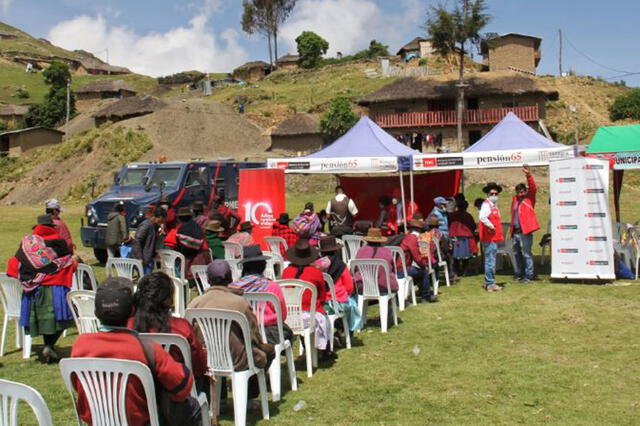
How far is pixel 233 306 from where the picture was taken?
510 centimetres

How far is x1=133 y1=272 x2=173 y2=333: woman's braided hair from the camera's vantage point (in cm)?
410

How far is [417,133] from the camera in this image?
4672 cm

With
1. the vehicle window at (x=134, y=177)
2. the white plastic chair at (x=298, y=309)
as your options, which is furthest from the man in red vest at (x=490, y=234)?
the vehicle window at (x=134, y=177)

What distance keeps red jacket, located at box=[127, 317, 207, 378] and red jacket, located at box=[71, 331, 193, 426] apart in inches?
20.9

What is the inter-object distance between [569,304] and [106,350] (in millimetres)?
7495

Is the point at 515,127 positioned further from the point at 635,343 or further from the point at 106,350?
the point at 106,350

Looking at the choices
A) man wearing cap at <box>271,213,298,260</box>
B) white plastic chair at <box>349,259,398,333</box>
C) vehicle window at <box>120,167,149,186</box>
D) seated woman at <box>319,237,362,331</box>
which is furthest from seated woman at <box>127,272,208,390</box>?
vehicle window at <box>120,167,149,186</box>

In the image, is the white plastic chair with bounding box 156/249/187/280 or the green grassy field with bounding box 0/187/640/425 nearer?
the green grassy field with bounding box 0/187/640/425

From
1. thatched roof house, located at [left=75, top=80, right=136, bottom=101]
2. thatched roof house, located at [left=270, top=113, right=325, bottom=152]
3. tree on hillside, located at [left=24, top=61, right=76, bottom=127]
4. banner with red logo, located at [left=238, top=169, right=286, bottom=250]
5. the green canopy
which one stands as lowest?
banner with red logo, located at [left=238, top=169, right=286, bottom=250]

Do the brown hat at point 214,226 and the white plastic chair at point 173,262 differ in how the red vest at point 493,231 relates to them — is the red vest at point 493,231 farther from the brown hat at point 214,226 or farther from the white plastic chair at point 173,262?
the white plastic chair at point 173,262

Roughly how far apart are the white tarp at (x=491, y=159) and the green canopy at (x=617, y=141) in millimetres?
640

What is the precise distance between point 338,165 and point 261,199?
1731 mm

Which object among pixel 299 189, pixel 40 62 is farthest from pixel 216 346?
pixel 40 62

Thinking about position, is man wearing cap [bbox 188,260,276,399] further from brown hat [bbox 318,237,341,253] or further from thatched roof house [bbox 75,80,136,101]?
thatched roof house [bbox 75,80,136,101]
